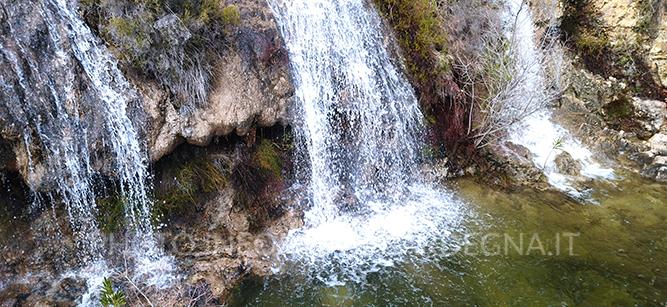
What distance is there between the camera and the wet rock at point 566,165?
28.2ft

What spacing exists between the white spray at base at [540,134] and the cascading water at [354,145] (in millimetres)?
2448

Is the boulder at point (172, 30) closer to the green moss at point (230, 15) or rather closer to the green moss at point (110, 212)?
the green moss at point (230, 15)

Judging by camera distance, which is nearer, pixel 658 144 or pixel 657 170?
pixel 657 170

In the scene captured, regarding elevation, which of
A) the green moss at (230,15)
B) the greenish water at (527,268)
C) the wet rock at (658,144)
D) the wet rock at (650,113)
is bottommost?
the greenish water at (527,268)

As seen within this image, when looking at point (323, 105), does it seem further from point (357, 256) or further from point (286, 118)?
Result: point (357, 256)

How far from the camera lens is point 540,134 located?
31.7ft

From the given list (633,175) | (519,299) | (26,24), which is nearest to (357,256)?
(519,299)

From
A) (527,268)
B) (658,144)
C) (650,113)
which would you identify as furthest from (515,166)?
(650,113)

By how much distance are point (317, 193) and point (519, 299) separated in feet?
10.8

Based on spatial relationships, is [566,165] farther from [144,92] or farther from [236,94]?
[144,92]

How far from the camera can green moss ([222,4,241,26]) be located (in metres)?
5.95

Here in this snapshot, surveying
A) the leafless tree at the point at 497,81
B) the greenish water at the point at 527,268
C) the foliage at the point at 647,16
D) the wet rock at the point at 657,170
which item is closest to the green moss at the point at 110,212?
the greenish water at the point at 527,268

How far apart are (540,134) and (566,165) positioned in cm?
121

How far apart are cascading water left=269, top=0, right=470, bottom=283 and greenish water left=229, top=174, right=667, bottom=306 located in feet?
1.26
